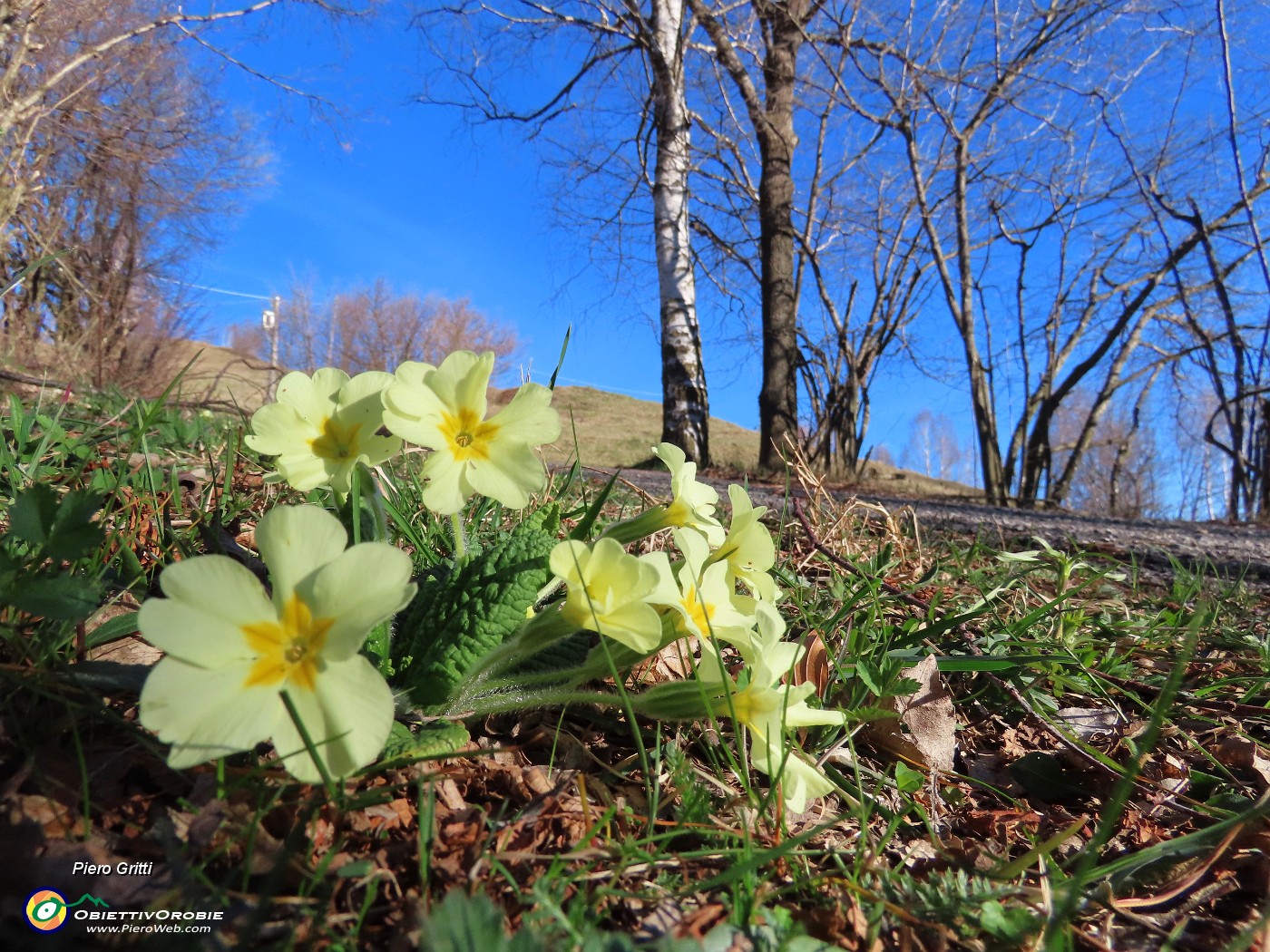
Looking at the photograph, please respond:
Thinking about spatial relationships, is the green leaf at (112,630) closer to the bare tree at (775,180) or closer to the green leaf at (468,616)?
the green leaf at (468,616)

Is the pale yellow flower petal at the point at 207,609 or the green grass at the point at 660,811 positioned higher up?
the pale yellow flower petal at the point at 207,609

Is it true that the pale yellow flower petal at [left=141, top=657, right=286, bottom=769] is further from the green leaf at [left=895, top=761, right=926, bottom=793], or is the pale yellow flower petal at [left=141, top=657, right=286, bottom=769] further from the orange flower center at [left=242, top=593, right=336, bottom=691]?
the green leaf at [left=895, top=761, right=926, bottom=793]

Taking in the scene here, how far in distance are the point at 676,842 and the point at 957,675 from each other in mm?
823

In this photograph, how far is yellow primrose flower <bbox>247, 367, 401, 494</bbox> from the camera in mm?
939

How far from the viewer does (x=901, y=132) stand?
Result: 8.52 m

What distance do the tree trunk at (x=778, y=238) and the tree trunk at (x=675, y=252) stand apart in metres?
→ 1.01

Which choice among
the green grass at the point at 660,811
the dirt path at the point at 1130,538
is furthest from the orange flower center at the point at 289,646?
the dirt path at the point at 1130,538

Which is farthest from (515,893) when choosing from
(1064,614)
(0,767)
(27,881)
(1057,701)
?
(1064,614)

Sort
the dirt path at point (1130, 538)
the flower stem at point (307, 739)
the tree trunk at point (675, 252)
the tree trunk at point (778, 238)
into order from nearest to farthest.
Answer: the flower stem at point (307, 739)
the dirt path at point (1130, 538)
the tree trunk at point (675, 252)
the tree trunk at point (778, 238)

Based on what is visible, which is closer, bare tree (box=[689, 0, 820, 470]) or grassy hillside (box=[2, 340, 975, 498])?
bare tree (box=[689, 0, 820, 470])

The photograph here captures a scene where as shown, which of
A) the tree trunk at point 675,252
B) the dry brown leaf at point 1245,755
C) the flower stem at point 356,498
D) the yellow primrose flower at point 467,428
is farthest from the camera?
the tree trunk at point 675,252

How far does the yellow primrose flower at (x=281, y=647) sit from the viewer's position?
25.1 inches

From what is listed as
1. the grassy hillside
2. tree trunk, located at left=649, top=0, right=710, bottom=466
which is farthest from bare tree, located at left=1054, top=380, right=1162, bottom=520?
tree trunk, located at left=649, top=0, right=710, bottom=466

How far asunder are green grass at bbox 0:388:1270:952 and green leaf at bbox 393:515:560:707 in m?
0.12
